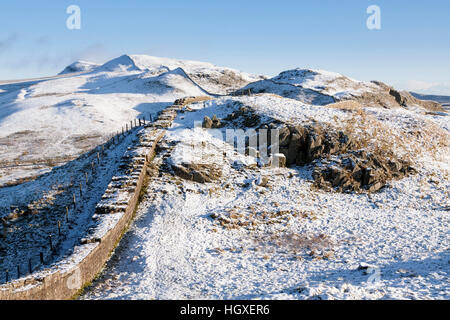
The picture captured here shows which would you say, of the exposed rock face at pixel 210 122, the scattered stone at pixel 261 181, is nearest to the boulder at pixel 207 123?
the exposed rock face at pixel 210 122

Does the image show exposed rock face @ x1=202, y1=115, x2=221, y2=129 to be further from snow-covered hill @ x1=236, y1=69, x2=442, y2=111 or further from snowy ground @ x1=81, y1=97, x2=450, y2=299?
snow-covered hill @ x1=236, y1=69, x2=442, y2=111

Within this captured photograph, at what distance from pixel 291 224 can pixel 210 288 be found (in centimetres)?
728

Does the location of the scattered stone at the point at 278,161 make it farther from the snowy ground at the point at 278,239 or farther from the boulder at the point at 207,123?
the boulder at the point at 207,123

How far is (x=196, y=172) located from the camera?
21297mm

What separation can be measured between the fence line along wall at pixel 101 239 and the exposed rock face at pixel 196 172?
2.25m

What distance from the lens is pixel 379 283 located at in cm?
1054

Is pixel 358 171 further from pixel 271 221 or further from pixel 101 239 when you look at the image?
pixel 101 239

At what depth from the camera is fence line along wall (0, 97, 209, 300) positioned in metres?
10.2

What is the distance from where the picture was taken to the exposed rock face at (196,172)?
2119cm

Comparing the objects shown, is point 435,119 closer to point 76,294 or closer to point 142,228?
point 142,228

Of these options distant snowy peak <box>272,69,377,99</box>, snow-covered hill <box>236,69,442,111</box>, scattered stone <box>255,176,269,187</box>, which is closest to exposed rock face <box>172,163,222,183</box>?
scattered stone <box>255,176,269,187</box>

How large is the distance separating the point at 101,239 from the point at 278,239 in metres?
8.33

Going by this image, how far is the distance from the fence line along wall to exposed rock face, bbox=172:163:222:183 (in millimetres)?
2249
